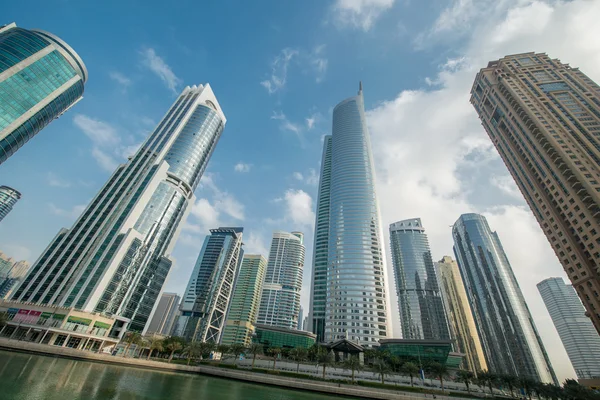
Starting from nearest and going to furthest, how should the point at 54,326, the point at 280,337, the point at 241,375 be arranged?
the point at 241,375
the point at 54,326
the point at 280,337

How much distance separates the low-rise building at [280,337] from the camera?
140 metres

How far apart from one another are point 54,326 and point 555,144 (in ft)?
553

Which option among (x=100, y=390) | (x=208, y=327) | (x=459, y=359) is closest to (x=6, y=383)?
(x=100, y=390)

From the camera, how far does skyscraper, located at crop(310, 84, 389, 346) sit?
14800 cm

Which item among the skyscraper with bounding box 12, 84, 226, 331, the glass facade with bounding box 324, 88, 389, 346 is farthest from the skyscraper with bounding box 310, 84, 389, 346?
the skyscraper with bounding box 12, 84, 226, 331

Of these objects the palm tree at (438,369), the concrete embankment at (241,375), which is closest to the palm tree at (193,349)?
the concrete embankment at (241,375)

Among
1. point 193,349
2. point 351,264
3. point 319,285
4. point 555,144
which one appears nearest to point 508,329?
point 351,264

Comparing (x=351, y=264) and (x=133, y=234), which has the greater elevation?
(x=351, y=264)

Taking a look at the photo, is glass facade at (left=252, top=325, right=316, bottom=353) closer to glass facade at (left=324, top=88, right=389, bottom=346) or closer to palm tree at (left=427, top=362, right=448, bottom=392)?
glass facade at (left=324, top=88, right=389, bottom=346)

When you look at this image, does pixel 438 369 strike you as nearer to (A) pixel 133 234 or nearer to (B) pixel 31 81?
(A) pixel 133 234

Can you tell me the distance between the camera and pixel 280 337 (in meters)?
142

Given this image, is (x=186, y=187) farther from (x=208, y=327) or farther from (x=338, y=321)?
(x=338, y=321)

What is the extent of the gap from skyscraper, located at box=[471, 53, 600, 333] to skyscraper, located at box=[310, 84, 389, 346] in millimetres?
81341

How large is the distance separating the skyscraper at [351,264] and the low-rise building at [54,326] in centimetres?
10942
